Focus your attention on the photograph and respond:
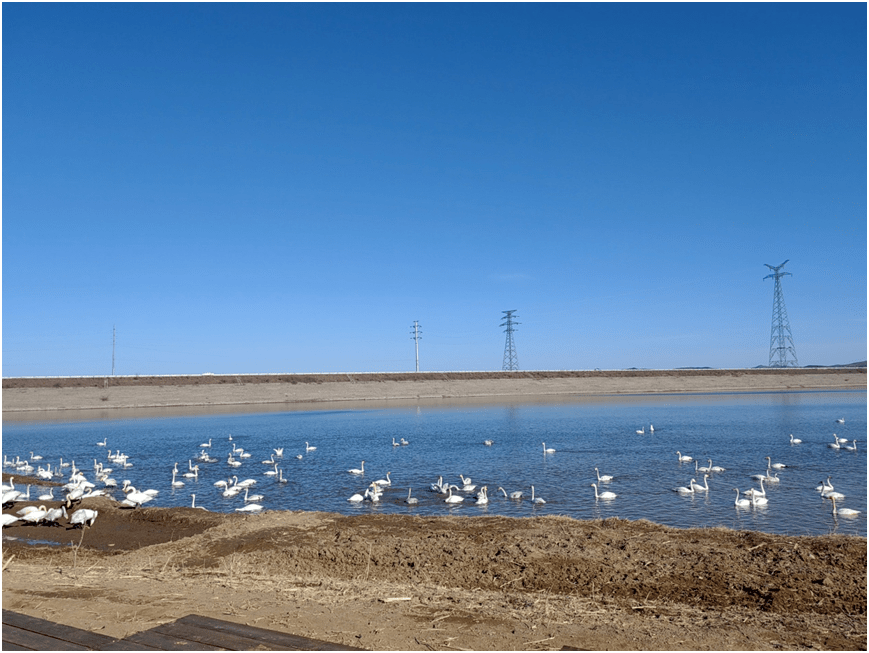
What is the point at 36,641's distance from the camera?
5574mm

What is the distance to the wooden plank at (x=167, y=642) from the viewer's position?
216 inches

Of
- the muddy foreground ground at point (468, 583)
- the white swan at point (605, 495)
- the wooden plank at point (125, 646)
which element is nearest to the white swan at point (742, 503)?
the white swan at point (605, 495)

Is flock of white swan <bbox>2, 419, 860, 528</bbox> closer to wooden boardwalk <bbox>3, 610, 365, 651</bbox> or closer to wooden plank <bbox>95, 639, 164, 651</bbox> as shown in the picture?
wooden boardwalk <bbox>3, 610, 365, 651</bbox>

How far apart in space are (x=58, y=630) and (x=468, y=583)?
218 inches

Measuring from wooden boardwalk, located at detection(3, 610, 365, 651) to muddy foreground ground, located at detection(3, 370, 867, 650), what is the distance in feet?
1.98

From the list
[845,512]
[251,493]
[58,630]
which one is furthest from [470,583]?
[251,493]

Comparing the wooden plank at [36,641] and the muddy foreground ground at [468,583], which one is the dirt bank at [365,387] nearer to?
the muddy foreground ground at [468,583]

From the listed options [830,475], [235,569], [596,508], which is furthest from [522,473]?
[235,569]

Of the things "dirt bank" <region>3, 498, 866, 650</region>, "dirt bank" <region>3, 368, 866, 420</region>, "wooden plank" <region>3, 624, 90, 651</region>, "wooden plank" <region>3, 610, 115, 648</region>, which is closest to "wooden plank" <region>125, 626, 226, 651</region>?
"wooden plank" <region>3, 610, 115, 648</region>

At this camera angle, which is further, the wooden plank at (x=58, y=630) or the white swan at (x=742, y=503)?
the white swan at (x=742, y=503)

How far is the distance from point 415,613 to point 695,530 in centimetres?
725

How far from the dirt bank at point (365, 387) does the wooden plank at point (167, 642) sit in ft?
205

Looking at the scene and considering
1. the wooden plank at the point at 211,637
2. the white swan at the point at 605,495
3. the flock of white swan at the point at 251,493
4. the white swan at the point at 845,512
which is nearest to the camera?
the wooden plank at the point at 211,637

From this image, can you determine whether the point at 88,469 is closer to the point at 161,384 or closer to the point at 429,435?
the point at 429,435
